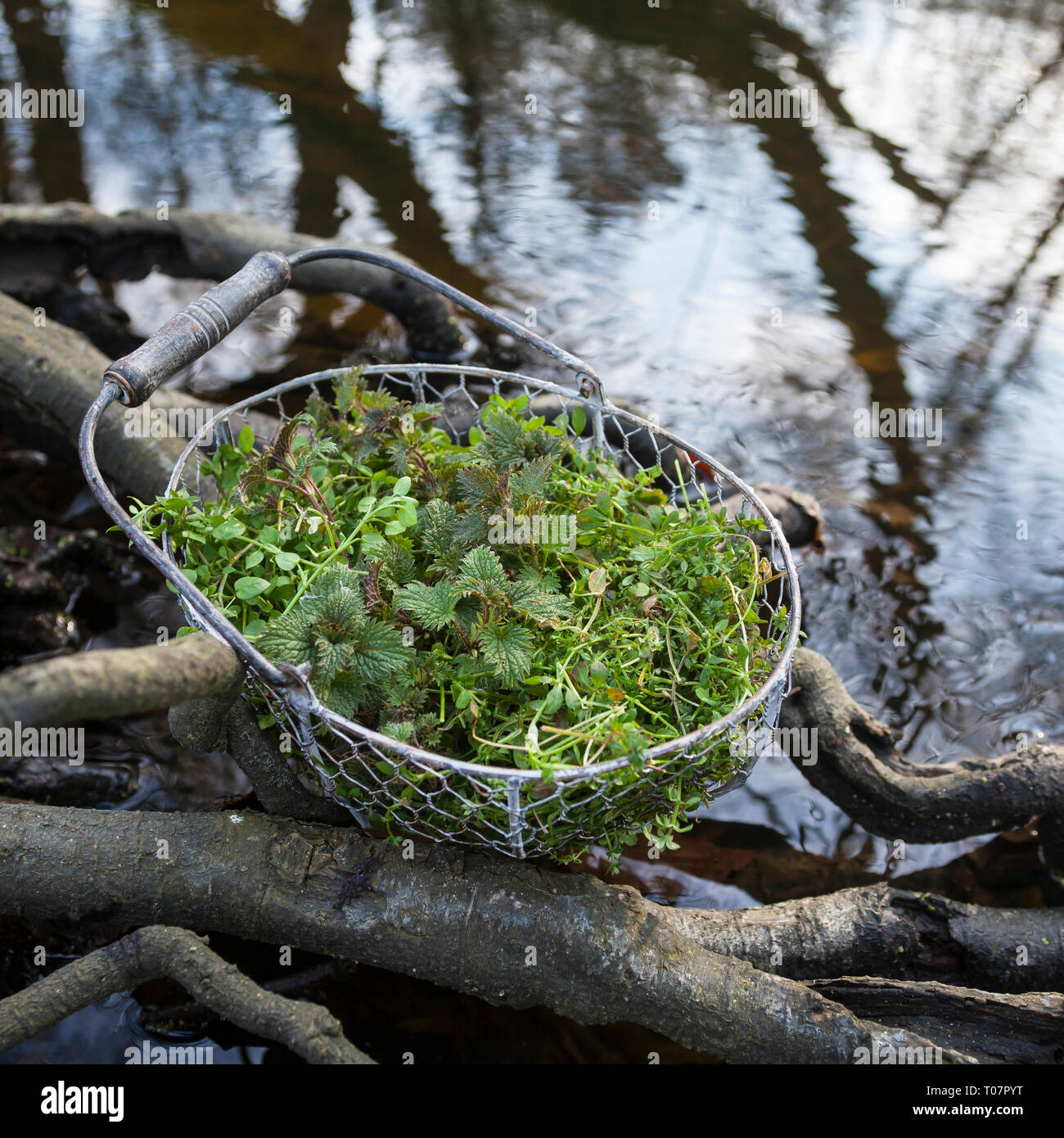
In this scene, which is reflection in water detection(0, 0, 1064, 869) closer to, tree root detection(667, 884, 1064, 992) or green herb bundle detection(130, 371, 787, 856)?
tree root detection(667, 884, 1064, 992)

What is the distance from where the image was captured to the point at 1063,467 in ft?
14.7

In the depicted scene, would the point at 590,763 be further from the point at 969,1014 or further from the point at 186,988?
the point at 969,1014

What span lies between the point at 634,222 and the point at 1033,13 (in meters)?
4.39

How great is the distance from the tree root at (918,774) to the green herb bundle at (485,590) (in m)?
0.72

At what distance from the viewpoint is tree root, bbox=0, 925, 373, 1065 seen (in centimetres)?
196

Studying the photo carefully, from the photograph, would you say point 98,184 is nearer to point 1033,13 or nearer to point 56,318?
point 56,318

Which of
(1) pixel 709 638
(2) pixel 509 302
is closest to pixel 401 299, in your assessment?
(2) pixel 509 302

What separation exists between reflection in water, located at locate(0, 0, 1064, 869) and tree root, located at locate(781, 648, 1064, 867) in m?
0.45

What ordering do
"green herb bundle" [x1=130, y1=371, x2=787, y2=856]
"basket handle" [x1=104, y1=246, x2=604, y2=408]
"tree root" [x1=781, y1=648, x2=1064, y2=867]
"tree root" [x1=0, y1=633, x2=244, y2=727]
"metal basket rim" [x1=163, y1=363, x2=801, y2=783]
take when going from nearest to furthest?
"tree root" [x1=0, y1=633, x2=244, y2=727] < "metal basket rim" [x1=163, y1=363, x2=801, y2=783] < "green herb bundle" [x1=130, y1=371, x2=787, y2=856] < "basket handle" [x1=104, y1=246, x2=604, y2=408] < "tree root" [x1=781, y1=648, x2=1064, y2=867]

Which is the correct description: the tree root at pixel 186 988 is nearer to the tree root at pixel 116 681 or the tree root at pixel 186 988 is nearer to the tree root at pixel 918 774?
the tree root at pixel 116 681

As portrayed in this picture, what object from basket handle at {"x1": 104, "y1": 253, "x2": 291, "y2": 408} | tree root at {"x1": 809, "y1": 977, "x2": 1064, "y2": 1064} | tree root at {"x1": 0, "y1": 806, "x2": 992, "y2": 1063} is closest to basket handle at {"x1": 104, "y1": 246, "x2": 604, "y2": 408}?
basket handle at {"x1": 104, "y1": 253, "x2": 291, "y2": 408}

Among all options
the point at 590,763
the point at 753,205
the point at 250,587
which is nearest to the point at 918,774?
the point at 590,763

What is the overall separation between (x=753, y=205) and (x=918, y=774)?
13.8ft

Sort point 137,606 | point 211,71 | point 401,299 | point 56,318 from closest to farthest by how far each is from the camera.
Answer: point 137,606 → point 56,318 → point 401,299 → point 211,71
